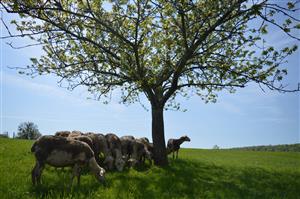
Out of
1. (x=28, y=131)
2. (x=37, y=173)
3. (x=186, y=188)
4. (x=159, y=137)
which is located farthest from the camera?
(x=28, y=131)

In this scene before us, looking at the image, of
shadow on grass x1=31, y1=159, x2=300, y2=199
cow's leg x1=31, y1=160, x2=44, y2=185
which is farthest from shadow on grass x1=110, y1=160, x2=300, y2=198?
cow's leg x1=31, y1=160, x2=44, y2=185

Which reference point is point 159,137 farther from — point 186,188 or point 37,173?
point 37,173

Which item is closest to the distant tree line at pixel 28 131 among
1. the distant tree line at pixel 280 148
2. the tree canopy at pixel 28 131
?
the tree canopy at pixel 28 131

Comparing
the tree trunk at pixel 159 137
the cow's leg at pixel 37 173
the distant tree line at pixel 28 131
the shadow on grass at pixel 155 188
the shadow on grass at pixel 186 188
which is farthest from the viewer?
the distant tree line at pixel 28 131

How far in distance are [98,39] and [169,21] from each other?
17.5ft

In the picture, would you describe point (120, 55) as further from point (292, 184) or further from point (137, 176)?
point (292, 184)

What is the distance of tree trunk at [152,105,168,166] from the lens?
68.4ft

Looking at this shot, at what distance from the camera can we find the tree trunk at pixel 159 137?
20.8m

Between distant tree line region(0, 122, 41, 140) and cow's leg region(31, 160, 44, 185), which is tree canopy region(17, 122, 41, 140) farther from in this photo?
cow's leg region(31, 160, 44, 185)

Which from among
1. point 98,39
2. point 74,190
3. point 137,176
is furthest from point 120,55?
point 74,190

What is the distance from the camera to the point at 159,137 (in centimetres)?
2100

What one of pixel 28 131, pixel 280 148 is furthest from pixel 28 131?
pixel 280 148

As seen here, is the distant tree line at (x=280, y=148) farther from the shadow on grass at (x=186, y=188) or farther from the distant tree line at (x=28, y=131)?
the shadow on grass at (x=186, y=188)

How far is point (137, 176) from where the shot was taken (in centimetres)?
1570
